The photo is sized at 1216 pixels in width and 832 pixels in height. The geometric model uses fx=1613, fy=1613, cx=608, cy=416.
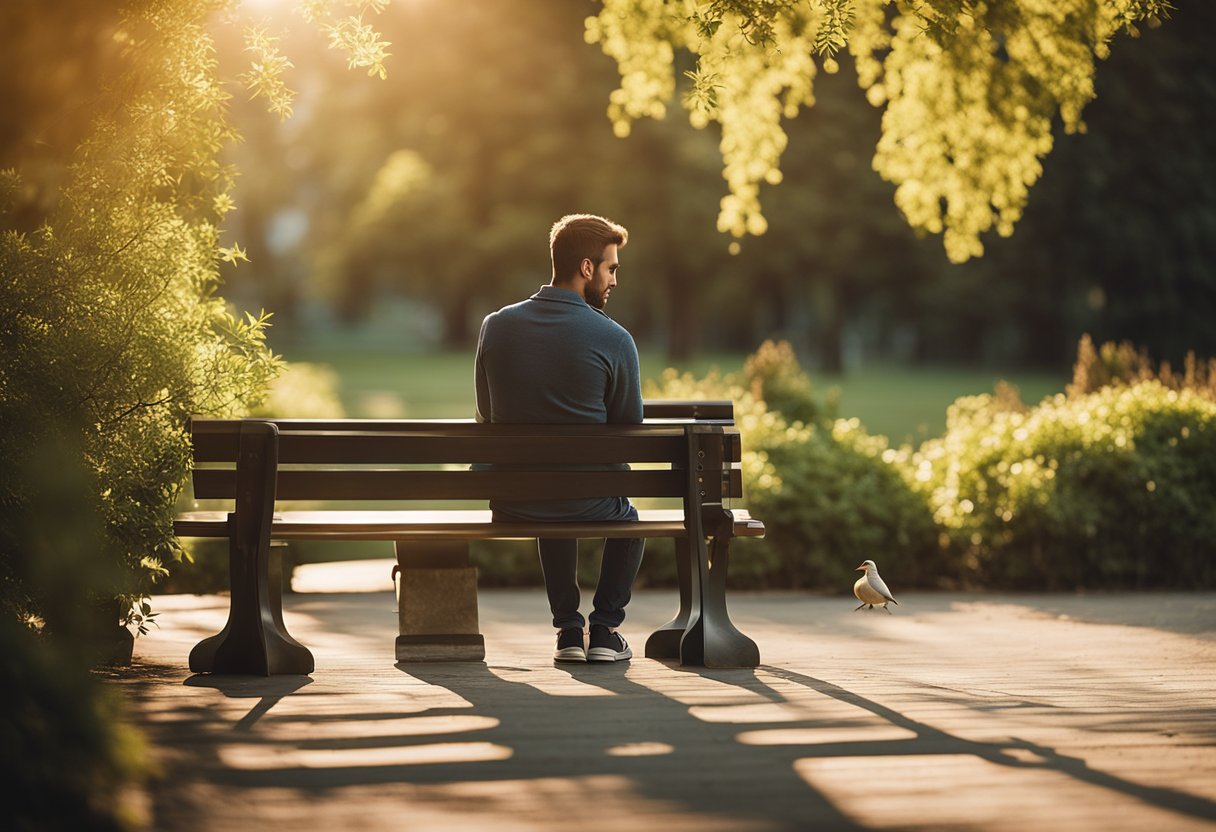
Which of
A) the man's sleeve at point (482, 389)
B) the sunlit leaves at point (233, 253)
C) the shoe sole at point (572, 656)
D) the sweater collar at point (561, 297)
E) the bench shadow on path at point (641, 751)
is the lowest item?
the bench shadow on path at point (641, 751)

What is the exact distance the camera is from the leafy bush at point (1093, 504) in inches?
418

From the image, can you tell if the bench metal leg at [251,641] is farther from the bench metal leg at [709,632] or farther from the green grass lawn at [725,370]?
the green grass lawn at [725,370]

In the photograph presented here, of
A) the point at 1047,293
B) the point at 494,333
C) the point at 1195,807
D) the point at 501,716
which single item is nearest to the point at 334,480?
the point at 494,333

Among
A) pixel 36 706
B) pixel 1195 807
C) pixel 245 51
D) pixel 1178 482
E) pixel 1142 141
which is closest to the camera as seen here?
pixel 36 706

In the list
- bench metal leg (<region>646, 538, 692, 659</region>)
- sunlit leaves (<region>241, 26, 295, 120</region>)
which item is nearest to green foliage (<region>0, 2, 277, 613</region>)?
sunlit leaves (<region>241, 26, 295, 120</region>)

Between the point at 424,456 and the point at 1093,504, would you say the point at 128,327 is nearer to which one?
the point at 424,456

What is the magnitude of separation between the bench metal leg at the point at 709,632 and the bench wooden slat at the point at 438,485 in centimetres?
44

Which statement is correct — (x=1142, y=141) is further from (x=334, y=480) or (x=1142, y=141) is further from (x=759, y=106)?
(x=334, y=480)

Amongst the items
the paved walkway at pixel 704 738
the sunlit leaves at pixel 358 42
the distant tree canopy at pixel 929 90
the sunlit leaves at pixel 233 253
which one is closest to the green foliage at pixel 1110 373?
the distant tree canopy at pixel 929 90

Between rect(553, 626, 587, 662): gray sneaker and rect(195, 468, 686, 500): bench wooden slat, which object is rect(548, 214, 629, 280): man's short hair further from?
rect(553, 626, 587, 662): gray sneaker

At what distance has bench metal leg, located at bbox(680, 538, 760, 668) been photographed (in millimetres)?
6902

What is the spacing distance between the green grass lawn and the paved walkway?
16.5 m

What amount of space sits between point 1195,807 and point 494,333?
3578mm

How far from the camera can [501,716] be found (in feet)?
18.5
